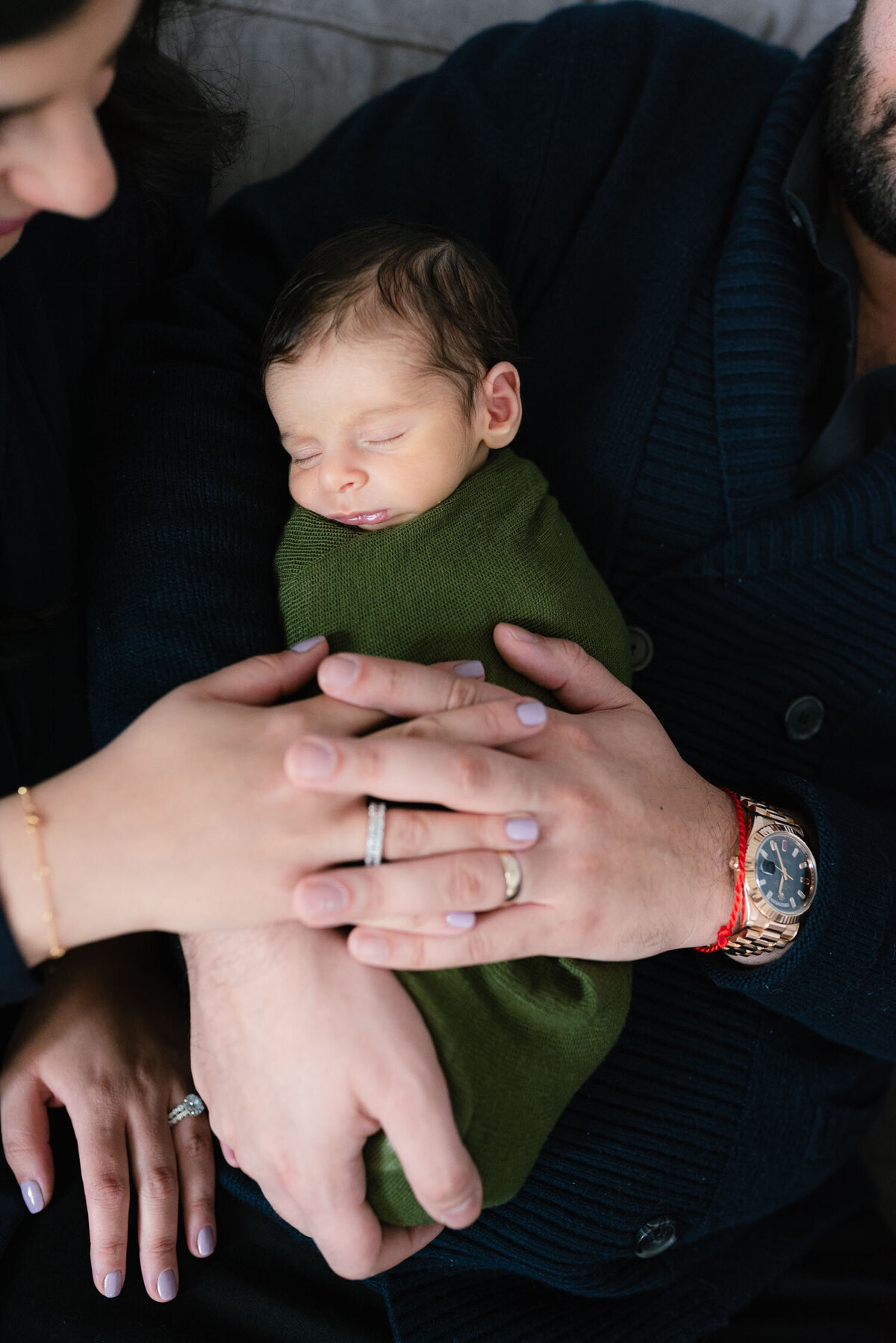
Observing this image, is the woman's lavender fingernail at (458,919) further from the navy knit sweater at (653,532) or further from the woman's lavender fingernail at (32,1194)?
the woman's lavender fingernail at (32,1194)

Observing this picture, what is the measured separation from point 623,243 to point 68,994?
106 cm

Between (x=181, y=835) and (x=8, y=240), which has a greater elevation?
(x=8, y=240)

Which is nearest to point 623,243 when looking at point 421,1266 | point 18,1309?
point 421,1266

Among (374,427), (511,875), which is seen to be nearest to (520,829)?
(511,875)

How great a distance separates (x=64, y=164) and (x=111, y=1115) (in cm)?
82

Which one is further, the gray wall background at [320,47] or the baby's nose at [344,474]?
the gray wall background at [320,47]

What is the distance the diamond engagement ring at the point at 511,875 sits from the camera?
80 cm

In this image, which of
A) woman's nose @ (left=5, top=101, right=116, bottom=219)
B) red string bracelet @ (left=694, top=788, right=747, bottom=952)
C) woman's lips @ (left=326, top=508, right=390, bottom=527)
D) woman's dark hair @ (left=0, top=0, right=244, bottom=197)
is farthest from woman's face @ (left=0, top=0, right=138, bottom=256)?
red string bracelet @ (left=694, top=788, right=747, bottom=952)

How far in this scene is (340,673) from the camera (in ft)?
2.58

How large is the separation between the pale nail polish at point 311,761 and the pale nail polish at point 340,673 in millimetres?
61

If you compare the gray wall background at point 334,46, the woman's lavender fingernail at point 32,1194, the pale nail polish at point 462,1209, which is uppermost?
the gray wall background at point 334,46

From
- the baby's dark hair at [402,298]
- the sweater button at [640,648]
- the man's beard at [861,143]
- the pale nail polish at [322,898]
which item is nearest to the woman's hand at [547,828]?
the pale nail polish at [322,898]

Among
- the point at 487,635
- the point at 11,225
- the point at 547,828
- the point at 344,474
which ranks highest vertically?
the point at 11,225

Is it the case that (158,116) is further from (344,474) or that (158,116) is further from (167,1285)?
(167,1285)
